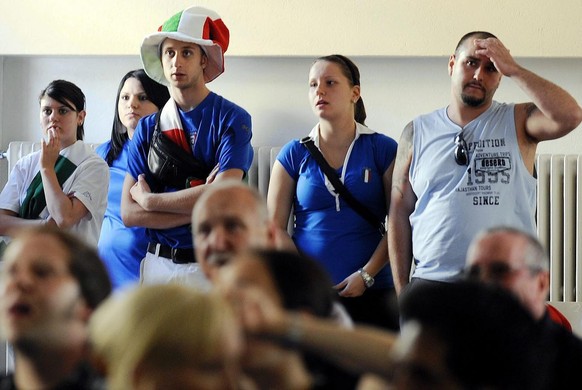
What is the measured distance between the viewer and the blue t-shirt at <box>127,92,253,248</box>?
353 centimetres

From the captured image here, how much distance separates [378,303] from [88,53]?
2.37 m

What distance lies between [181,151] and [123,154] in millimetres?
1089

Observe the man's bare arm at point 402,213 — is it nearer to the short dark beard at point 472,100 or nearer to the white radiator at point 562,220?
the short dark beard at point 472,100

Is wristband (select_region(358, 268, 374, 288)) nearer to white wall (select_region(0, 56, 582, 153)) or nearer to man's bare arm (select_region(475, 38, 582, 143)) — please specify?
man's bare arm (select_region(475, 38, 582, 143))

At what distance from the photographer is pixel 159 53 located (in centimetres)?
377

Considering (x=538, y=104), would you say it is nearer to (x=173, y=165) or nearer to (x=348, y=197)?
(x=348, y=197)

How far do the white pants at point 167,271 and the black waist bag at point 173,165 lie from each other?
250 mm

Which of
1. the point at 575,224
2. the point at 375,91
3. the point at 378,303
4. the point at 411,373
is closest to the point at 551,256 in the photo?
the point at 575,224

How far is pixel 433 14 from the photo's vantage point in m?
5.14

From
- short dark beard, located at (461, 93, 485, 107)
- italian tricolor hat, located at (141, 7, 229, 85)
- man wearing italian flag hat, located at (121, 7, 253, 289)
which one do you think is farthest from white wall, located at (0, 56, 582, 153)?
short dark beard, located at (461, 93, 485, 107)

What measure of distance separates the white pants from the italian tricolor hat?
25.2 inches

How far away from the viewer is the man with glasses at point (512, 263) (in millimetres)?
2119

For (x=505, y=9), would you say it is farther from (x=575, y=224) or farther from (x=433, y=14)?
(x=575, y=224)

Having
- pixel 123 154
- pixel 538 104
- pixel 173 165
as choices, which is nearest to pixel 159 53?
pixel 173 165
